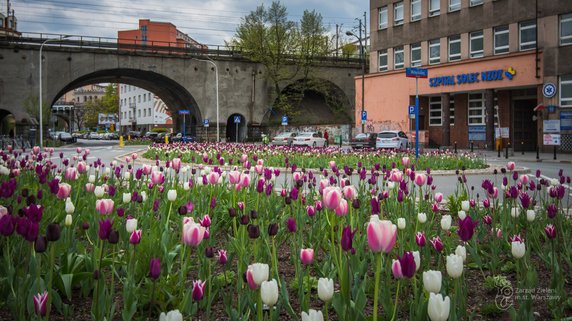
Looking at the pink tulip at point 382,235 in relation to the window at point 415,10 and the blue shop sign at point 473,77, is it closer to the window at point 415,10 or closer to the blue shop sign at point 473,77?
the blue shop sign at point 473,77

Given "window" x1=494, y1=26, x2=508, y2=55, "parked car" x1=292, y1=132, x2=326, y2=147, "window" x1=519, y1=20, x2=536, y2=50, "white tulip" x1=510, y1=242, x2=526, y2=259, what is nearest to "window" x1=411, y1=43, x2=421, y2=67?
"window" x1=494, y1=26, x2=508, y2=55

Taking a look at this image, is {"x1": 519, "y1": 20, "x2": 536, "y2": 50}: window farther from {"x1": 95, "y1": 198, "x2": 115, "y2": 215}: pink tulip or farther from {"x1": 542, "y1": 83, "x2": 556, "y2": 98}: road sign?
{"x1": 95, "y1": 198, "x2": 115, "y2": 215}: pink tulip

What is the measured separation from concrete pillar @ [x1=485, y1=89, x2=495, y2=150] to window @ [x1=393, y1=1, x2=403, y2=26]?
1074cm

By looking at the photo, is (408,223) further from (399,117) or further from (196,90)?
(196,90)

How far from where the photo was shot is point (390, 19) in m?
44.3

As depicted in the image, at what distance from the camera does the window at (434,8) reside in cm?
4044

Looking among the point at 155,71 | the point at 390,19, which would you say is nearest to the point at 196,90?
the point at 155,71

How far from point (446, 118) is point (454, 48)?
206 inches

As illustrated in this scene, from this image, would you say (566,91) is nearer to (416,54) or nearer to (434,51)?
(434,51)

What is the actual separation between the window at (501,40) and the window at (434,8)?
5482mm

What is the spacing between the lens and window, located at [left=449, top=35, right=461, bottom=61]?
128ft

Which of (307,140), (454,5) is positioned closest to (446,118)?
(454,5)

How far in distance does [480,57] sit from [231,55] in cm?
2909

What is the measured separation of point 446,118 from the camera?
39.6 meters
